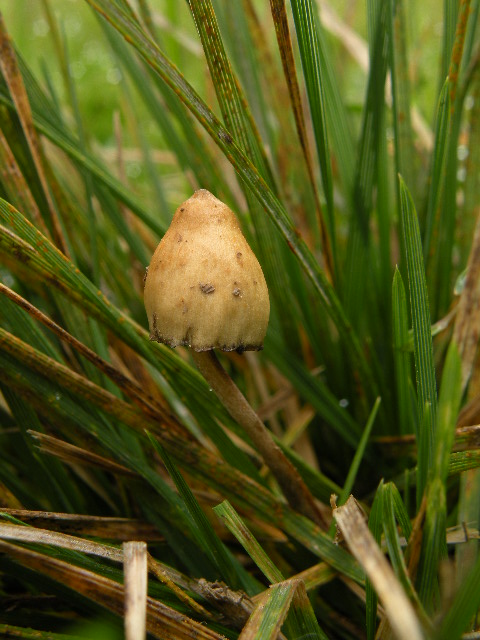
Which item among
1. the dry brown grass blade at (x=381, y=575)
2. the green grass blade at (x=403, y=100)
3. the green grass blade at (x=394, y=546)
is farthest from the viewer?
the green grass blade at (x=403, y=100)

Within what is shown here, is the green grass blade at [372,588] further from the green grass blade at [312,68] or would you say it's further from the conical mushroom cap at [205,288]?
the green grass blade at [312,68]

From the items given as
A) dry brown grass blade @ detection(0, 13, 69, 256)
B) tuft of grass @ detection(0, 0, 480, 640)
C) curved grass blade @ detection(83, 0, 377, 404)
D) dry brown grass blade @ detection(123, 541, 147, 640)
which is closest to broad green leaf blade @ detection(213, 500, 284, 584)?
tuft of grass @ detection(0, 0, 480, 640)

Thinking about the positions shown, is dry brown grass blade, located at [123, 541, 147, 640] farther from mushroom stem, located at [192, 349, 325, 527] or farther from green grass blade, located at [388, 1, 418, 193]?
green grass blade, located at [388, 1, 418, 193]

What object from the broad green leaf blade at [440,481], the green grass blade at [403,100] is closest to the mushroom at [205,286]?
the broad green leaf blade at [440,481]

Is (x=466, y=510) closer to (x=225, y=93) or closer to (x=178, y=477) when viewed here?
(x=178, y=477)

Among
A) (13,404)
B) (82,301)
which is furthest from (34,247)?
(13,404)

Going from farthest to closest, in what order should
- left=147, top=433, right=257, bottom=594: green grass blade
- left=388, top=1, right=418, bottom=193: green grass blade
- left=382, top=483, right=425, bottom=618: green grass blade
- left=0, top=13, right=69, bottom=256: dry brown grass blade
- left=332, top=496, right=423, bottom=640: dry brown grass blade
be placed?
1. left=388, top=1, right=418, bottom=193: green grass blade
2. left=0, top=13, right=69, bottom=256: dry brown grass blade
3. left=147, top=433, right=257, bottom=594: green grass blade
4. left=382, top=483, right=425, bottom=618: green grass blade
5. left=332, top=496, right=423, bottom=640: dry brown grass blade
